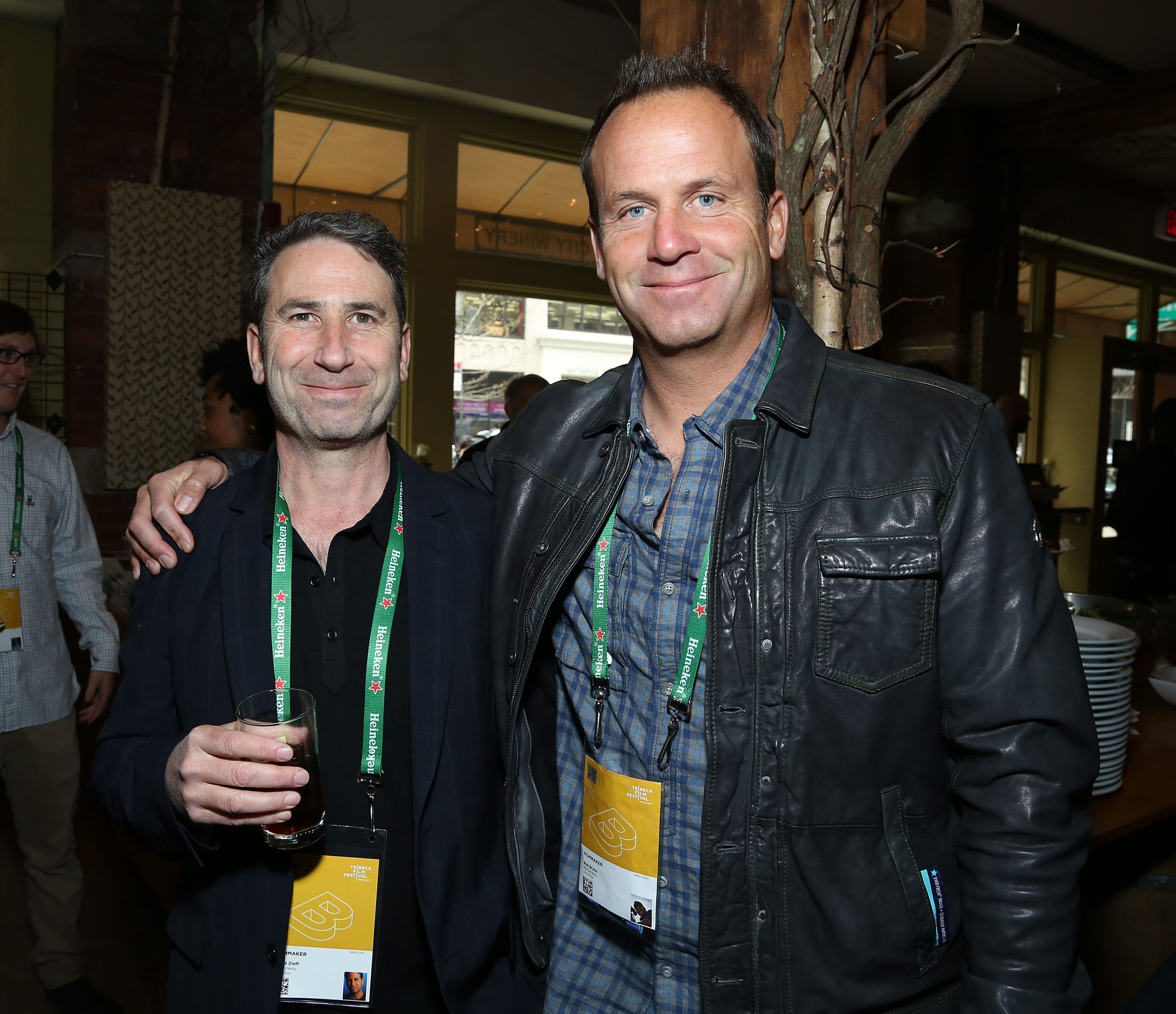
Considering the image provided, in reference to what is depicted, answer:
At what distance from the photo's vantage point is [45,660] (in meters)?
3.21

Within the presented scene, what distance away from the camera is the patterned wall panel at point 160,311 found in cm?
468

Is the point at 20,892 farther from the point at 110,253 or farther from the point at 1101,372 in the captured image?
the point at 1101,372

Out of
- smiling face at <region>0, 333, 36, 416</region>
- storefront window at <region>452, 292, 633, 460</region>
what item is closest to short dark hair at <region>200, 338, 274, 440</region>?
smiling face at <region>0, 333, 36, 416</region>

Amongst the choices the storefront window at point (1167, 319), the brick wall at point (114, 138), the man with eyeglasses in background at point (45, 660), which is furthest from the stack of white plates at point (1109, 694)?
the storefront window at point (1167, 319)

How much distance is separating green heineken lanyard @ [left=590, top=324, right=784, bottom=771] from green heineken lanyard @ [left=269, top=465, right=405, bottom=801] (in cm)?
35

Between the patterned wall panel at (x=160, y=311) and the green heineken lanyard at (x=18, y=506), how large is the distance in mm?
1514

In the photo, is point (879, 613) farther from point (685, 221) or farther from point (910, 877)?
point (685, 221)

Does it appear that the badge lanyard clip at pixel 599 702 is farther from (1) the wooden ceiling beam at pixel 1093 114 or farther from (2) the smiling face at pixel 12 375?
(1) the wooden ceiling beam at pixel 1093 114

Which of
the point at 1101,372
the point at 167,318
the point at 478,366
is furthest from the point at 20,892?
the point at 1101,372

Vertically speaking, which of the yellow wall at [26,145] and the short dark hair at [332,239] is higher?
the yellow wall at [26,145]

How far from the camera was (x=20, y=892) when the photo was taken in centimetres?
367

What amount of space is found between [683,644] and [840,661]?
0.22 m

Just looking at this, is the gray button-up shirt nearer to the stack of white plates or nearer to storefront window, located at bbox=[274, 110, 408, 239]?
the stack of white plates

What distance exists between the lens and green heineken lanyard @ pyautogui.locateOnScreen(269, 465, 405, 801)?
1429mm
